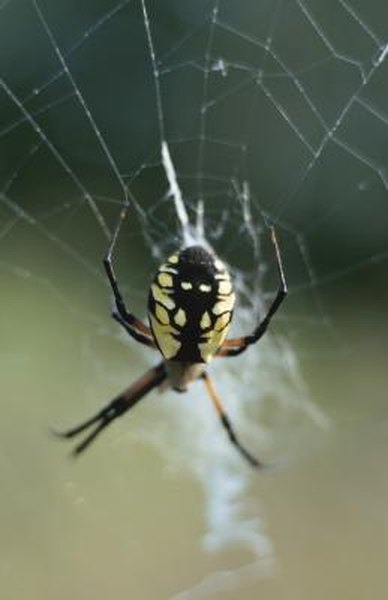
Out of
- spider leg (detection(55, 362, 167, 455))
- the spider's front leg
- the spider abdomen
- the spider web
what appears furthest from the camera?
the spider web

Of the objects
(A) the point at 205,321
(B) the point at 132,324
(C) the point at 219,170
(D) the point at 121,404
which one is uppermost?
(C) the point at 219,170

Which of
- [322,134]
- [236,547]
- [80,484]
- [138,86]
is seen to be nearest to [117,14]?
[138,86]

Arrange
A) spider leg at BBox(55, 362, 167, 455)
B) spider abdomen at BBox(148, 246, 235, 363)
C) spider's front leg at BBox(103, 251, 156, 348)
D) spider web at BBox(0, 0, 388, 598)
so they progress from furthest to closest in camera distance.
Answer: spider web at BBox(0, 0, 388, 598)
spider leg at BBox(55, 362, 167, 455)
spider's front leg at BBox(103, 251, 156, 348)
spider abdomen at BBox(148, 246, 235, 363)

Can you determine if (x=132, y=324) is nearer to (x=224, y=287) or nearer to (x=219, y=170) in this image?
(x=224, y=287)

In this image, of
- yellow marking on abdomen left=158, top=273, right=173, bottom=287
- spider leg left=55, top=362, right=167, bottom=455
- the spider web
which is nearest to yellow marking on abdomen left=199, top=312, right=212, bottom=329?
yellow marking on abdomen left=158, top=273, right=173, bottom=287

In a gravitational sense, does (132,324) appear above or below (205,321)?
above

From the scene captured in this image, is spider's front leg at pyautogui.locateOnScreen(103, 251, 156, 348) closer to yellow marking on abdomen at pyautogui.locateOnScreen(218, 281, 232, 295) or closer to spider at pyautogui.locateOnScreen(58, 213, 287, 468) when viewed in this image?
spider at pyautogui.locateOnScreen(58, 213, 287, 468)

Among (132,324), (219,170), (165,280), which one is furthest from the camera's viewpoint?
(219,170)

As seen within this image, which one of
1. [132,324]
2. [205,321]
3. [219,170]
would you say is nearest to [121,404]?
[132,324]

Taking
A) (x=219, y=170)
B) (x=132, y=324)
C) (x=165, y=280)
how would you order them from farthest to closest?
(x=219, y=170)
(x=132, y=324)
(x=165, y=280)
